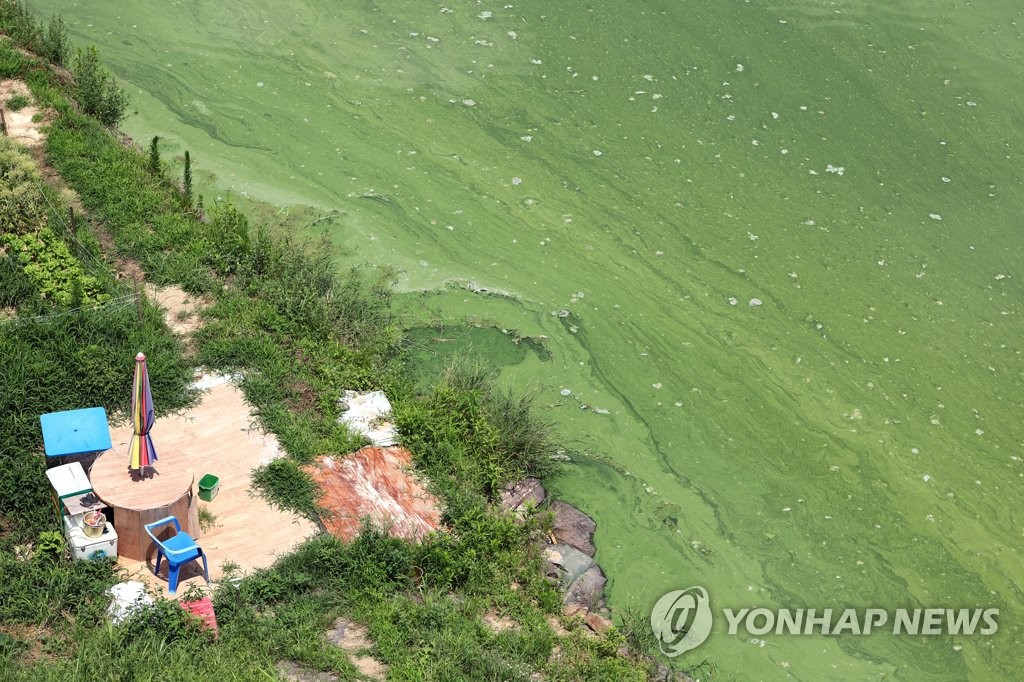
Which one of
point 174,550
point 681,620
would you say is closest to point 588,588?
point 681,620

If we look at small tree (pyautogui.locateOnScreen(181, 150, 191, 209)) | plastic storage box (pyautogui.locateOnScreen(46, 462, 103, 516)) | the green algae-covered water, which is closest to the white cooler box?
plastic storage box (pyautogui.locateOnScreen(46, 462, 103, 516))

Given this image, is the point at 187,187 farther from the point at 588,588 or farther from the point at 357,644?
the point at 588,588

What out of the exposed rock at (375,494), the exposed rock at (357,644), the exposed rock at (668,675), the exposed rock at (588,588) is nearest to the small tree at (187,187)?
the exposed rock at (375,494)

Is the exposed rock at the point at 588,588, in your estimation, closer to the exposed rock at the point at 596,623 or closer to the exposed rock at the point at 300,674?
the exposed rock at the point at 596,623

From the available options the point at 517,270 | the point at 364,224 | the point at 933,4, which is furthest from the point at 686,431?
the point at 933,4

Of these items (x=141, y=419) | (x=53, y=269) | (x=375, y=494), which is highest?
(x=141, y=419)

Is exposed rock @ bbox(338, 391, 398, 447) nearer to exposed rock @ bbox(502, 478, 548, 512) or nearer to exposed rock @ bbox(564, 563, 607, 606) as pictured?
exposed rock @ bbox(502, 478, 548, 512)

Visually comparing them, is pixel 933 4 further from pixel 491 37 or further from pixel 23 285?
pixel 23 285
